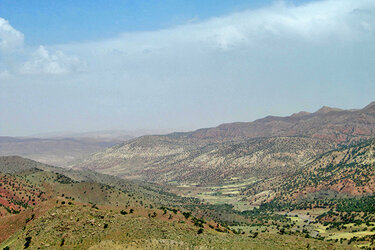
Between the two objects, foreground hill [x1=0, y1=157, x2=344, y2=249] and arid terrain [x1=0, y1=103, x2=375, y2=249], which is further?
arid terrain [x1=0, y1=103, x2=375, y2=249]

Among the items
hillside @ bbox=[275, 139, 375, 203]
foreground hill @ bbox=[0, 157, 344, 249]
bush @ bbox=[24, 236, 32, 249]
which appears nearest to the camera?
foreground hill @ bbox=[0, 157, 344, 249]

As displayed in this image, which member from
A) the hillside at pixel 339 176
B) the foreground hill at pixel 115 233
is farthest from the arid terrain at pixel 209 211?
the hillside at pixel 339 176

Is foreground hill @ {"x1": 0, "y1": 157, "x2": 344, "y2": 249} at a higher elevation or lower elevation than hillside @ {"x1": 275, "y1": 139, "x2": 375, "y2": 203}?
higher

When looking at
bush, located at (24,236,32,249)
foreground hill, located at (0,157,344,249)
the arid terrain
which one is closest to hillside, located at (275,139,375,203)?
the arid terrain

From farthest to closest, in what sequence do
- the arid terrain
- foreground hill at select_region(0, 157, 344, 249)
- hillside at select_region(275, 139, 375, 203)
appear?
hillside at select_region(275, 139, 375, 203) → the arid terrain → foreground hill at select_region(0, 157, 344, 249)

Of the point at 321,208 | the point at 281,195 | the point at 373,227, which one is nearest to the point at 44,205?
the point at 373,227

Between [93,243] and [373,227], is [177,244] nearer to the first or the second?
[93,243]

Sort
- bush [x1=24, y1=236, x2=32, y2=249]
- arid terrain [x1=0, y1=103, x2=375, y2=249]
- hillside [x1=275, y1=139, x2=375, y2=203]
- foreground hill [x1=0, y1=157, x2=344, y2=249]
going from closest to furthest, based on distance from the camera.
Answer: foreground hill [x1=0, y1=157, x2=344, y2=249]
bush [x1=24, y1=236, x2=32, y2=249]
arid terrain [x1=0, y1=103, x2=375, y2=249]
hillside [x1=275, y1=139, x2=375, y2=203]

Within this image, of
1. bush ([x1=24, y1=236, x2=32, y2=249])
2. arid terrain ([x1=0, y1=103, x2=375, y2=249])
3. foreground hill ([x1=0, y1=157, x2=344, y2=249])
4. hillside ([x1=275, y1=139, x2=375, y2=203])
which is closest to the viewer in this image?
foreground hill ([x1=0, y1=157, x2=344, y2=249])

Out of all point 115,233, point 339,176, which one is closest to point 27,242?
point 115,233

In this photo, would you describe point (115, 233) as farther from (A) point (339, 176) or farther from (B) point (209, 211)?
(A) point (339, 176)

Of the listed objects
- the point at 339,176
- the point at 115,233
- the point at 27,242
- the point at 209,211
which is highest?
the point at 115,233

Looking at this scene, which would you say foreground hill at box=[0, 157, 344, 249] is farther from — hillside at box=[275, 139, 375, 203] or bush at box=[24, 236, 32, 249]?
hillside at box=[275, 139, 375, 203]

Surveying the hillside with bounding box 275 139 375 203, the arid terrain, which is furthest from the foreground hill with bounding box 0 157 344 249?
the hillside with bounding box 275 139 375 203
